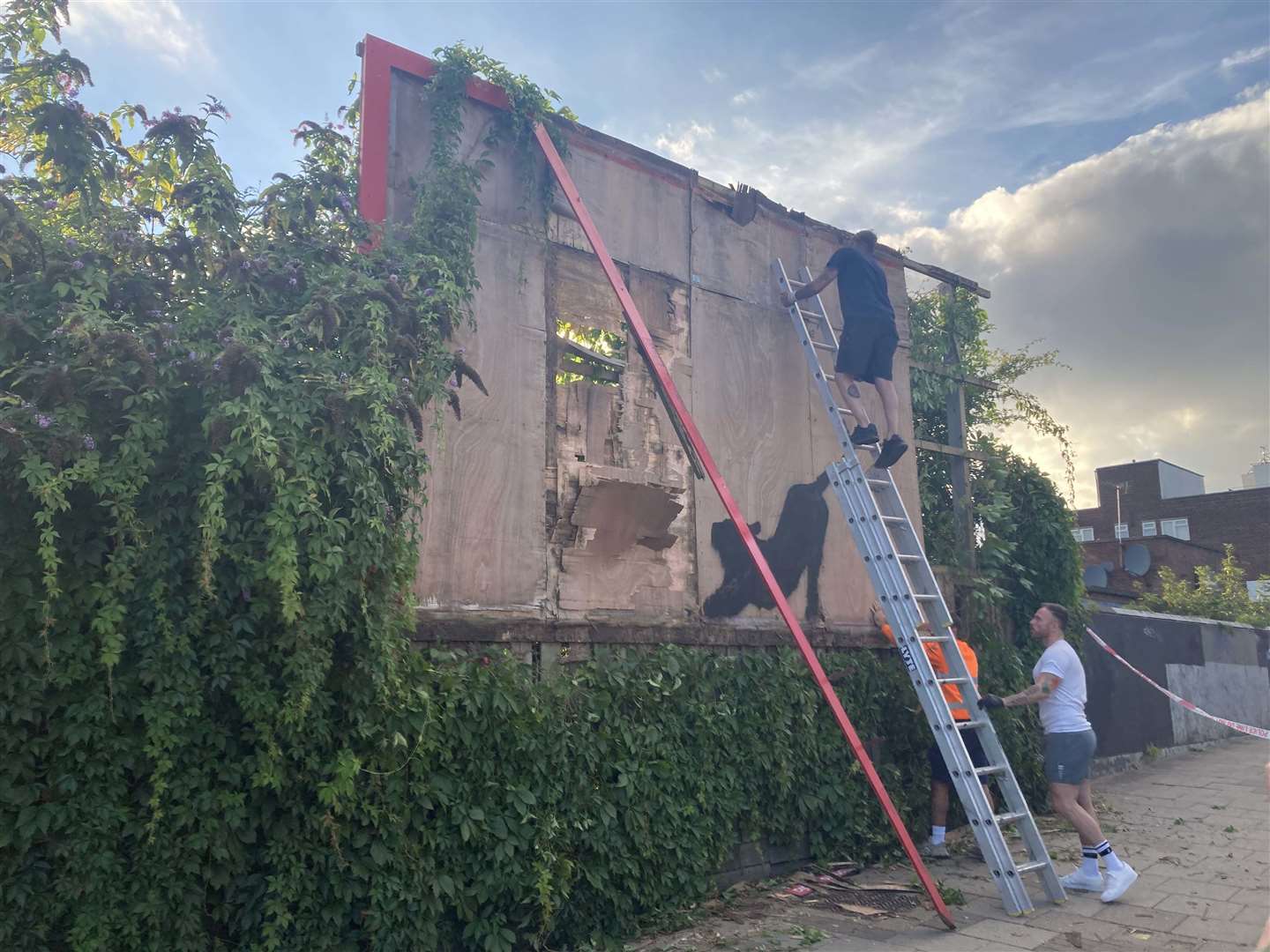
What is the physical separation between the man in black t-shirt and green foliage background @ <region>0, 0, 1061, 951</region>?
10.7 feet

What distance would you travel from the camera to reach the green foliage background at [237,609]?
3811 mm

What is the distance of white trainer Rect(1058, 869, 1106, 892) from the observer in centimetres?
613

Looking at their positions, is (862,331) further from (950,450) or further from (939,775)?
(939,775)

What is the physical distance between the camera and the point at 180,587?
161 inches

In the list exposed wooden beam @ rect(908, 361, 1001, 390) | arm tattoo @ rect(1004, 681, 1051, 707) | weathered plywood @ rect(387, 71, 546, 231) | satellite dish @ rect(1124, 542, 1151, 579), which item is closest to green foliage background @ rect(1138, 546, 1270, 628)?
satellite dish @ rect(1124, 542, 1151, 579)

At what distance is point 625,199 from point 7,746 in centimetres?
511

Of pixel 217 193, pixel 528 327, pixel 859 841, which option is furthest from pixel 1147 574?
pixel 217 193

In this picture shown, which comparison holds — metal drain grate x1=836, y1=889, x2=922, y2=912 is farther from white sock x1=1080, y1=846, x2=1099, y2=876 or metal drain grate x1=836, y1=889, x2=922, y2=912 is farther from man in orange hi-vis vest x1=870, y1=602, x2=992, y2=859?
white sock x1=1080, y1=846, x2=1099, y2=876

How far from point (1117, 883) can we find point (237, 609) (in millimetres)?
5540

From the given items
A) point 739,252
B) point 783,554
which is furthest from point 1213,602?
point 739,252

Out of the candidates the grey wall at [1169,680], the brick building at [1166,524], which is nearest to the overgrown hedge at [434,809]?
the grey wall at [1169,680]

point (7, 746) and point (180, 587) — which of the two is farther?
point (180, 587)

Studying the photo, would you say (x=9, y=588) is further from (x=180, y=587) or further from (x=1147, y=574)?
(x=1147, y=574)

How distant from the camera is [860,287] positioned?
7.45 m
